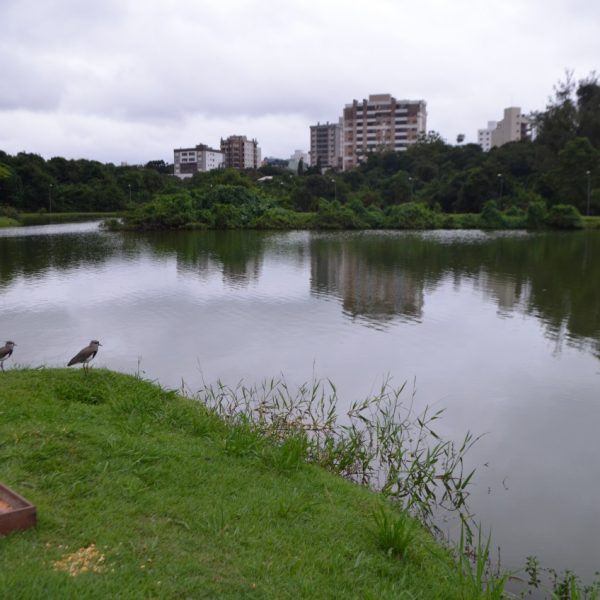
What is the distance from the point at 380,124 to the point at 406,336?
95.8 metres

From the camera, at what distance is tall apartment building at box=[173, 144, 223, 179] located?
11500cm

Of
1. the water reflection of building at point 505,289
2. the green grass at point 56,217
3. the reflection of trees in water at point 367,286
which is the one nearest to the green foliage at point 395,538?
the reflection of trees in water at point 367,286

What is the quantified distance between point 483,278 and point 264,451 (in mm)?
15704

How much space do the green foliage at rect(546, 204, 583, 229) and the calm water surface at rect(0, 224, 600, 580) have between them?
18936mm

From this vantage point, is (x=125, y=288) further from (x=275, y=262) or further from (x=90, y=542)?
(x=90, y=542)

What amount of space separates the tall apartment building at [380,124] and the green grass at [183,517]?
3895 inches

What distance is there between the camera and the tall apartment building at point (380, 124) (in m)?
101

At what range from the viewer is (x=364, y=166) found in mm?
77375

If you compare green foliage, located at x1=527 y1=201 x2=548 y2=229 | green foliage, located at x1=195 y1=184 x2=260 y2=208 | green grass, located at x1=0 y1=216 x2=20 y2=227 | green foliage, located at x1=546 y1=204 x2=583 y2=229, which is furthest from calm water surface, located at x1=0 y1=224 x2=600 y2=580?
green grass, located at x1=0 y1=216 x2=20 y2=227

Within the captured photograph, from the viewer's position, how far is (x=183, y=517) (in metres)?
3.85

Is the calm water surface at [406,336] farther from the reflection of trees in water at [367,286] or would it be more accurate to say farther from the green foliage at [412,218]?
the green foliage at [412,218]

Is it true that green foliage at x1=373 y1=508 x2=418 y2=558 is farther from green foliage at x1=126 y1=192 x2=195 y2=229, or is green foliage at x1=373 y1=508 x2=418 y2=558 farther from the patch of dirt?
green foliage at x1=126 y1=192 x2=195 y2=229

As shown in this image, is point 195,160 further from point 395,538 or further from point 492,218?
point 395,538

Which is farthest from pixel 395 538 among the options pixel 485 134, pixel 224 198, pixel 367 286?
pixel 485 134
